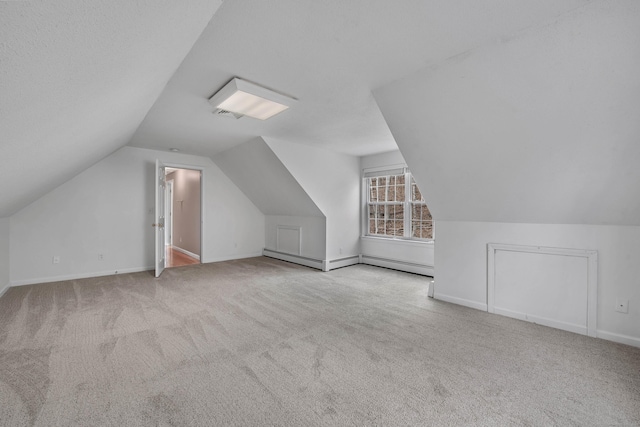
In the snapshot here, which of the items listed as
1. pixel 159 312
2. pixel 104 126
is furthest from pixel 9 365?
pixel 104 126

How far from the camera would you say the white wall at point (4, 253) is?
11.9 feet

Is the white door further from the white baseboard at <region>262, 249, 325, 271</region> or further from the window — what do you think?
the window

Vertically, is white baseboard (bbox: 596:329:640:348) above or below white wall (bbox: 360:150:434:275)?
below

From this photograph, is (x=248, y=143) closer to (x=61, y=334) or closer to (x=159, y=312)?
(x=159, y=312)

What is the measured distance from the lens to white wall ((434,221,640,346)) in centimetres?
239

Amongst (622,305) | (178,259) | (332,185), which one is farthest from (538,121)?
(178,259)

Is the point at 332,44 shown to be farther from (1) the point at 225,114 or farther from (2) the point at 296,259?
(2) the point at 296,259

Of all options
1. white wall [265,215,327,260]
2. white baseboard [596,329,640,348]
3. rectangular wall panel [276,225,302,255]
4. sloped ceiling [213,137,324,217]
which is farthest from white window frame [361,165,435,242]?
white baseboard [596,329,640,348]

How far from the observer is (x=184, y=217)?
7.04 m

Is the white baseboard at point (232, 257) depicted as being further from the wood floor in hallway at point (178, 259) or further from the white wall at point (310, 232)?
the white wall at point (310, 232)

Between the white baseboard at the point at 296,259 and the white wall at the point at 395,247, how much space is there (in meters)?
1.04

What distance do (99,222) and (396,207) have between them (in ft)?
17.2

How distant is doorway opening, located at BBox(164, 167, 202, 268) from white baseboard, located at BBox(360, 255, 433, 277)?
354cm

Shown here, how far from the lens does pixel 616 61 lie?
1.67 metres
